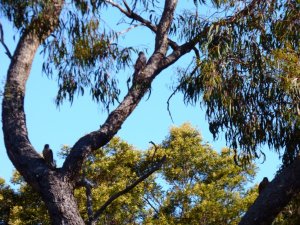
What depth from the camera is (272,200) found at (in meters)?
4.96

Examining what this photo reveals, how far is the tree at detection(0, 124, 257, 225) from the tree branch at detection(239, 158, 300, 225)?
8213 mm

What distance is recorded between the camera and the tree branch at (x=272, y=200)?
4.95 meters

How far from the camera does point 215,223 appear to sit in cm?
1435

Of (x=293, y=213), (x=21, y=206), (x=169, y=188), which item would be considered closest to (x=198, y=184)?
(x=169, y=188)

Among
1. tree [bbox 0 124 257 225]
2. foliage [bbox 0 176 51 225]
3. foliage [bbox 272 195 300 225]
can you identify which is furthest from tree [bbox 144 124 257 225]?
foliage [bbox 272 195 300 225]

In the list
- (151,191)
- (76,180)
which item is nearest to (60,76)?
(76,180)

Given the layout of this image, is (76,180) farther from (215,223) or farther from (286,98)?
(215,223)

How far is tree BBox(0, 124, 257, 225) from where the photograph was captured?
45.9 ft

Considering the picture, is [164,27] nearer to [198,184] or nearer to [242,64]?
[242,64]

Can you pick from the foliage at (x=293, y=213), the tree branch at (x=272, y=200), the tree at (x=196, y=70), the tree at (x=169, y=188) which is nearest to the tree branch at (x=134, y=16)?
the tree at (x=196, y=70)

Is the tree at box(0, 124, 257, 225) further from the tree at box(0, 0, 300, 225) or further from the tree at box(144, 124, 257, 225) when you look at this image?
the tree at box(0, 0, 300, 225)

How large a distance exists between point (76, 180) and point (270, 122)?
2188 millimetres

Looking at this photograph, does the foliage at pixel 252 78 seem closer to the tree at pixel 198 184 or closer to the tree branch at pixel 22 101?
the tree branch at pixel 22 101

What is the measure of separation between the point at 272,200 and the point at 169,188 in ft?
36.7
